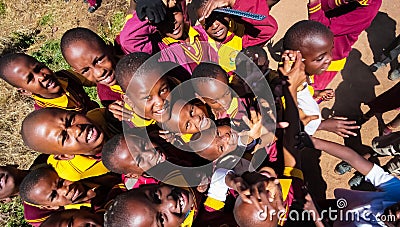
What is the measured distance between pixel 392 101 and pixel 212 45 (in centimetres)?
157

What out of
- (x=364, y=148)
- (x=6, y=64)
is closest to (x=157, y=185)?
(x=6, y=64)

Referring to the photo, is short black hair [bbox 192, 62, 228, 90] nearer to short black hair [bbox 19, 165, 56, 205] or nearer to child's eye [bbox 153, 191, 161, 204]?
child's eye [bbox 153, 191, 161, 204]

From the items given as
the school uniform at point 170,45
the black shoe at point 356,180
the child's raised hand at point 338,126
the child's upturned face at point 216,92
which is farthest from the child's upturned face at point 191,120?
the black shoe at point 356,180

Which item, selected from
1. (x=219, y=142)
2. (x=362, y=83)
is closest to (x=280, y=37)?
(x=362, y=83)

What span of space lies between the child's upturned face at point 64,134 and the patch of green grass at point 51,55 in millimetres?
2230

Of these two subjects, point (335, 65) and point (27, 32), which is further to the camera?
point (27, 32)

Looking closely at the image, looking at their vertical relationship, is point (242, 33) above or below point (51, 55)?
above

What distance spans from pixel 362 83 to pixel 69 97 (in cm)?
271

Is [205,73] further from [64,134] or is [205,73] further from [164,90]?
[64,134]

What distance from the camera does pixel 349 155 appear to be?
262 centimetres

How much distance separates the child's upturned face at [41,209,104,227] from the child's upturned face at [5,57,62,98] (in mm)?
1034

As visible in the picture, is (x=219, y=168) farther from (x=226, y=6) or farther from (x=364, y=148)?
(x=364, y=148)

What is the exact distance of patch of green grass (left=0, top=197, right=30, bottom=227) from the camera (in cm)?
406

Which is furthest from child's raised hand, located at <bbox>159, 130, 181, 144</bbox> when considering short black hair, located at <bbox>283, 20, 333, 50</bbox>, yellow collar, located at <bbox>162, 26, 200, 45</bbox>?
short black hair, located at <bbox>283, 20, 333, 50</bbox>
